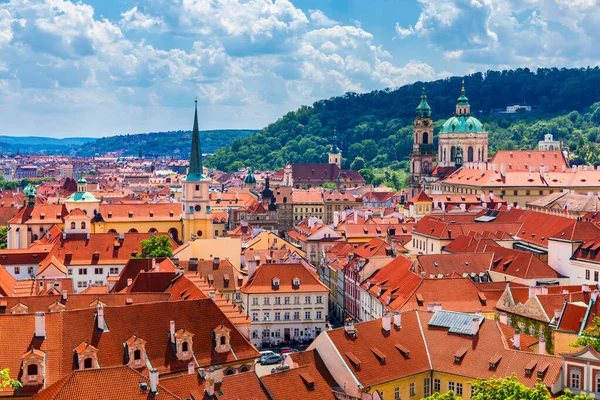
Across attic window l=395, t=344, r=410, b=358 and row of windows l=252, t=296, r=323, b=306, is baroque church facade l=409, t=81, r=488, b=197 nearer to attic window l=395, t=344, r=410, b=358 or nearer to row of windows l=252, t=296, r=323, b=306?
row of windows l=252, t=296, r=323, b=306

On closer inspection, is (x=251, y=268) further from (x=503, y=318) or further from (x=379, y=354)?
(x=379, y=354)

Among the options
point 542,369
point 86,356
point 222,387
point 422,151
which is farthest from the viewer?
point 422,151

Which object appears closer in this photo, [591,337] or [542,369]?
[542,369]

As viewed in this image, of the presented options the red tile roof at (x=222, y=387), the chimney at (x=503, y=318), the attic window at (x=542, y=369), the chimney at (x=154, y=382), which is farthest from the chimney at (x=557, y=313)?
the chimney at (x=154, y=382)

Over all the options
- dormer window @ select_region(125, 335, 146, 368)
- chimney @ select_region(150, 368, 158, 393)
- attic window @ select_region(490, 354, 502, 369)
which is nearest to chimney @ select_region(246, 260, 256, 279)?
dormer window @ select_region(125, 335, 146, 368)

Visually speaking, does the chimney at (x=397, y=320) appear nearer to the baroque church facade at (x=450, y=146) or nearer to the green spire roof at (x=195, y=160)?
the green spire roof at (x=195, y=160)

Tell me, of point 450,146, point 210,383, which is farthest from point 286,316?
point 450,146

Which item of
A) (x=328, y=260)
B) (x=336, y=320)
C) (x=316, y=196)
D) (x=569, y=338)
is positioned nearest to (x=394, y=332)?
(x=569, y=338)
